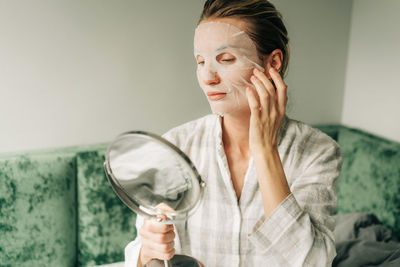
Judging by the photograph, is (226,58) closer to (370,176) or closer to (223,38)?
(223,38)

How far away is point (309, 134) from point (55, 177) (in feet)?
2.92

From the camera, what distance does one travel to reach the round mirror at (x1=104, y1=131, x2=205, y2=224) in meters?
0.68

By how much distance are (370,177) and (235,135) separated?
2.57 ft

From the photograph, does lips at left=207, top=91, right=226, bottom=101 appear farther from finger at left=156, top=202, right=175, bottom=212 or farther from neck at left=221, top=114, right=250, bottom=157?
finger at left=156, top=202, right=175, bottom=212

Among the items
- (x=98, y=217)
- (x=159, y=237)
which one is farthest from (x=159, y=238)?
(x=98, y=217)

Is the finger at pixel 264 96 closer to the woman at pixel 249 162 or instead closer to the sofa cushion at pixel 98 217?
the woman at pixel 249 162

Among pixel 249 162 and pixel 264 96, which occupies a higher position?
pixel 264 96

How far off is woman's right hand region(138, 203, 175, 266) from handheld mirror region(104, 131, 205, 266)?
20mm

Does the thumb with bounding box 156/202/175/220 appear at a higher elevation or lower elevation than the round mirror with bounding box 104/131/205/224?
lower

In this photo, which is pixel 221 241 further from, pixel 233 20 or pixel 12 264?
pixel 12 264

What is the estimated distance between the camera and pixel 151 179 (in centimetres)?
76

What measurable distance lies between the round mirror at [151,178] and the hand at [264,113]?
214 mm

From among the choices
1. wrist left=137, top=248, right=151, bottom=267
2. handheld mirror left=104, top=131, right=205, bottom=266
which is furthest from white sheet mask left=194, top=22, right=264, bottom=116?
wrist left=137, top=248, right=151, bottom=267

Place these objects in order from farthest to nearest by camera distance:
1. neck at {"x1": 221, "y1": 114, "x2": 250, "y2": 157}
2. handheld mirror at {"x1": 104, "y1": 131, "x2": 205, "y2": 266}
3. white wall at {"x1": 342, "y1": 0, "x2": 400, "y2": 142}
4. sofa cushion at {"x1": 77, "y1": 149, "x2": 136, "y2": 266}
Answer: white wall at {"x1": 342, "y1": 0, "x2": 400, "y2": 142}, sofa cushion at {"x1": 77, "y1": 149, "x2": 136, "y2": 266}, neck at {"x1": 221, "y1": 114, "x2": 250, "y2": 157}, handheld mirror at {"x1": 104, "y1": 131, "x2": 205, "y2": 266}
